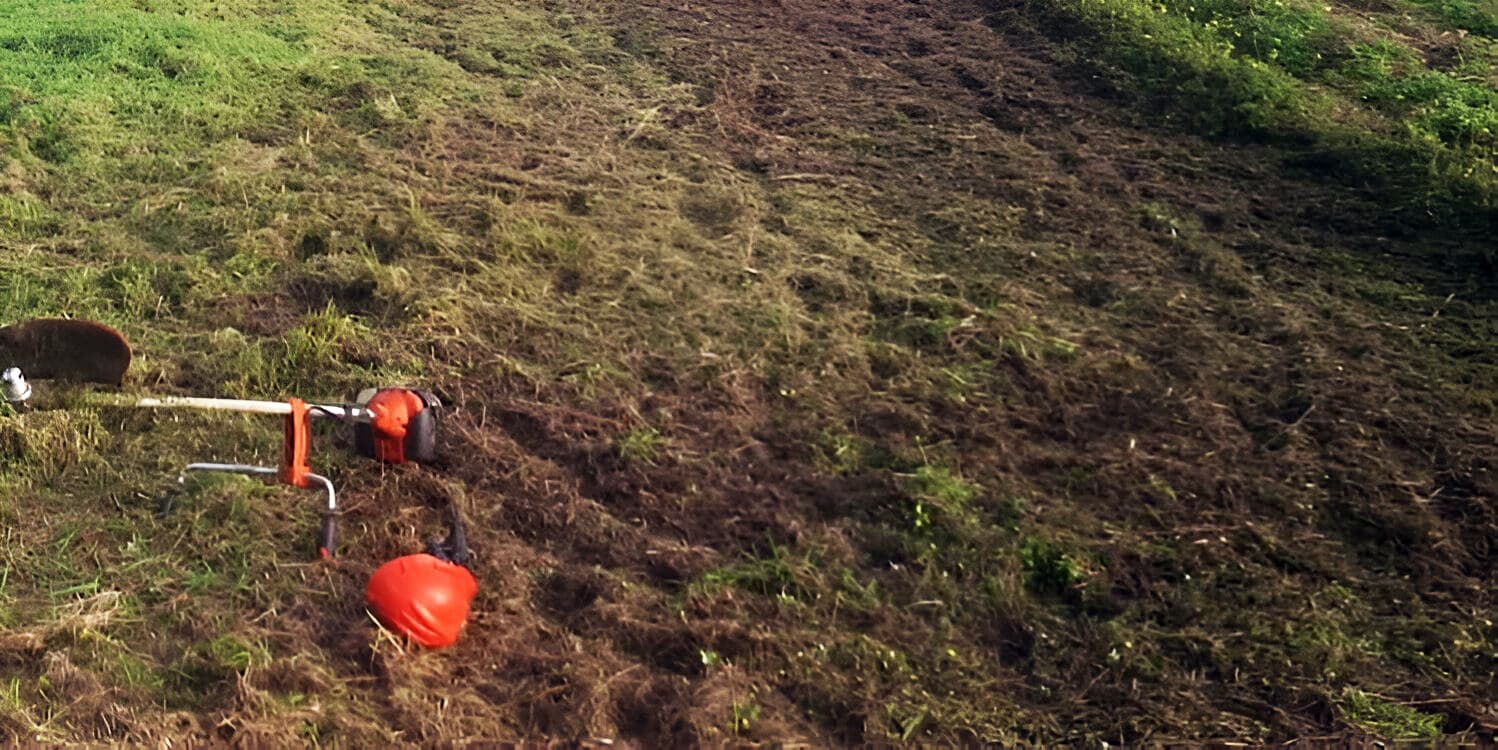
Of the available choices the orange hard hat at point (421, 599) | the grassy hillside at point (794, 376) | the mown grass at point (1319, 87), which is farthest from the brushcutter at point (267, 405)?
the mown grass at point (1319, 87)

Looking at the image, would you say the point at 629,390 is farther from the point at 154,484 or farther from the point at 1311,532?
the point at 1311,532

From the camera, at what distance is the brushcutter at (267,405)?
3.72m

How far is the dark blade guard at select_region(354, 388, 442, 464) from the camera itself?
385 centimetres

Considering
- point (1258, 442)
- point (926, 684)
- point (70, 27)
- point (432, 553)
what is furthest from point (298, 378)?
point (70, 27)

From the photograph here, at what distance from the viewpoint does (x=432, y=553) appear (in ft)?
11.9

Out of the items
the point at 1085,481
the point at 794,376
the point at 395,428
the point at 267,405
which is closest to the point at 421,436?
the point at 395,428

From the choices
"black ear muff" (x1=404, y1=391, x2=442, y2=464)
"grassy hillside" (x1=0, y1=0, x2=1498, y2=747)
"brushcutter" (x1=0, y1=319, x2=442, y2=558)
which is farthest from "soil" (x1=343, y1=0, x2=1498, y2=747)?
"brushcutter" (x1=0, y1=319, x2=442, y2=558)

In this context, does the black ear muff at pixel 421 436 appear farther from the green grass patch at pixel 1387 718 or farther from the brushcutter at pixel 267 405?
the green grass patch at pixel 1387 718

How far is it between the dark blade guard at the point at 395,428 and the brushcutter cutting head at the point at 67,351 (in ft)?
3.11

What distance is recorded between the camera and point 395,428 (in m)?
3.85

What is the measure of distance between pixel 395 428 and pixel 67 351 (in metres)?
1.31

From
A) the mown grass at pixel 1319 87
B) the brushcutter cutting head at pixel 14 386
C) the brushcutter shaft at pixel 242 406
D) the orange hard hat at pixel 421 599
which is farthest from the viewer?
the mown grass at pixel 1319 87

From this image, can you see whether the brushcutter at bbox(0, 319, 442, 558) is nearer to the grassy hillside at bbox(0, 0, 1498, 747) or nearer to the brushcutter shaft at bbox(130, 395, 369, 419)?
the brushcutter shaft at bbox(130, 395, 369, 419)

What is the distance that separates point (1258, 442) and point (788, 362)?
166cm
